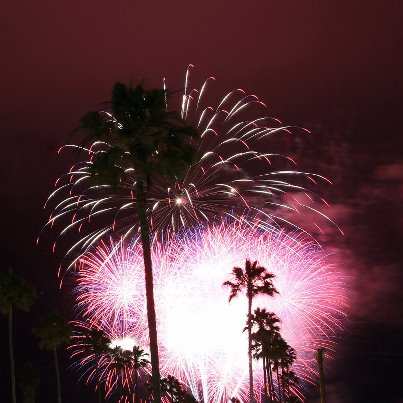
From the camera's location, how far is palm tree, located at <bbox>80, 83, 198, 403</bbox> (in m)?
32.0

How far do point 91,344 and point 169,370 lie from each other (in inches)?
757

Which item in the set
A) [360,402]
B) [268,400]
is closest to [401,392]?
[360,402]

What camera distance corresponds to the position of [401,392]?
185500mm

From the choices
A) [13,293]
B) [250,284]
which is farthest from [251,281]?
[13,293]

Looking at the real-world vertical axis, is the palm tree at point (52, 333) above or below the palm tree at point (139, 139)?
above

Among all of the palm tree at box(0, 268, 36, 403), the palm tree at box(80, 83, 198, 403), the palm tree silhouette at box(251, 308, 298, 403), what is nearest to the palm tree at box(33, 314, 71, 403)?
the palm tree at box(0, 268, 36, 403)

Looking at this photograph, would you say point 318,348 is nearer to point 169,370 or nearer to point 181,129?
point 169,370

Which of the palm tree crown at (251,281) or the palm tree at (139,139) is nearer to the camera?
the palm tree at (139,139)

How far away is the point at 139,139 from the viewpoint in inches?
1257

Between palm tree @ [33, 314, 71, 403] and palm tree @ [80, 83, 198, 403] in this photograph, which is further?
palm tree @ [33, 314, 71, 403]

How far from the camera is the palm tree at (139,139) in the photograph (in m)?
32.0

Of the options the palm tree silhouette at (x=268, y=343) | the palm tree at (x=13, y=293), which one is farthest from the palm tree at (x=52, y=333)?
the palm tree silhouette at (x=268, y=343)

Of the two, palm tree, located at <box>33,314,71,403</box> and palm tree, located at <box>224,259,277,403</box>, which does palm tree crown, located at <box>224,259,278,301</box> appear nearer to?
palm tree, located at <box>224,259,277,403</box>

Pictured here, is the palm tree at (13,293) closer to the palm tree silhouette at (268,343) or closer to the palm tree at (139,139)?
the palm tree silhouette at (268,343)
